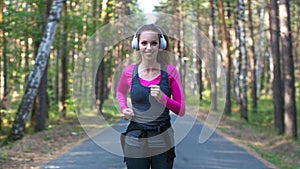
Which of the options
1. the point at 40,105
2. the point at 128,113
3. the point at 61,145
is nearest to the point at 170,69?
the point at 128,113

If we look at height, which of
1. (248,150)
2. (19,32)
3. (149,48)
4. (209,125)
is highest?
(19,32)

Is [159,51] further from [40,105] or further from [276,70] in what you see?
[276,70]

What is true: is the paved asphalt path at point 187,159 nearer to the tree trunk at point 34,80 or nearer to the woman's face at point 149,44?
the tree trunk at point 34,80

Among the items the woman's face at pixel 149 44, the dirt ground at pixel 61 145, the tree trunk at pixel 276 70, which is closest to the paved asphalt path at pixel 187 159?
the dirt ground at pixel 61 145

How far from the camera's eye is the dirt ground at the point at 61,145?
1110 centimetres

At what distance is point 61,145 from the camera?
1467 cm

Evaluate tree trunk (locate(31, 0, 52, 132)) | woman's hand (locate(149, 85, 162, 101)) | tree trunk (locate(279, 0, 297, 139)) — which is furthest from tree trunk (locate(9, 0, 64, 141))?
woman's hand (locate(149, 85, 162, 101))

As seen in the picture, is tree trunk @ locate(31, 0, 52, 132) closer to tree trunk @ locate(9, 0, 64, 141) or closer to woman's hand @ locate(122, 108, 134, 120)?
tree trunk @ locate(9, 0, 64, 141)

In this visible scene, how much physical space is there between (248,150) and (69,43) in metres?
10.8

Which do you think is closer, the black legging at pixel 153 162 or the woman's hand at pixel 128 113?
the woman's hand at pixel 128 113

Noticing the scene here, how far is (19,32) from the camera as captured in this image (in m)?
16.6

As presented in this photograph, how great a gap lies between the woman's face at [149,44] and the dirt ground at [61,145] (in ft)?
23.1

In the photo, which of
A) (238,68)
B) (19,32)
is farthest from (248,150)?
(238,68)

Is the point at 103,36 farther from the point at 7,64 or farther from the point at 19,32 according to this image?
the point at 7,64
